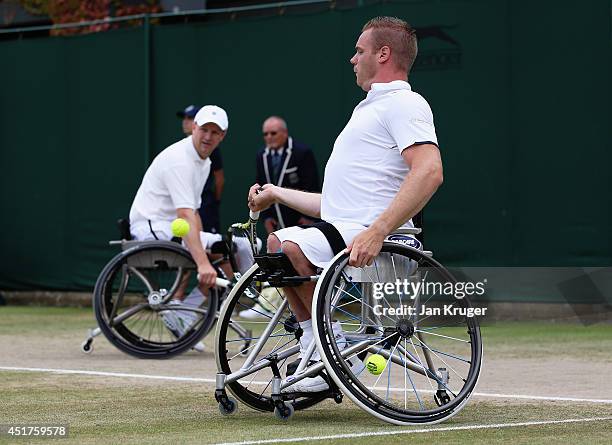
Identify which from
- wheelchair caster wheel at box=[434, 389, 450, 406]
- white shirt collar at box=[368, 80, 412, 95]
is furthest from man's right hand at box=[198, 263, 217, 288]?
wheelchair caster wheel at box=[434, 389, 450, 406]

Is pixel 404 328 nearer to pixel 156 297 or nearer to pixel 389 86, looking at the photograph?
pixel 389 86

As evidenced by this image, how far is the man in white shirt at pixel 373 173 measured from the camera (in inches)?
202

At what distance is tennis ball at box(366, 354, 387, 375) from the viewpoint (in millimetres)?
5113

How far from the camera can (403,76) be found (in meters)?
5.52

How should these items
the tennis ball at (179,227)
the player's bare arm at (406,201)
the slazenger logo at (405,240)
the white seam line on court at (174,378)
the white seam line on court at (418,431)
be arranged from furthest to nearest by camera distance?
the tennis ball at (179,227), the white seam line on court at (174,378), the slazenger logo at (405,240), the player's bare arm at (406,201), the white seam line on court at (418,431)

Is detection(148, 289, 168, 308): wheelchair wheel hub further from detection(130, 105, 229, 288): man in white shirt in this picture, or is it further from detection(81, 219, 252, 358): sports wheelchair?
detection(130, 105, 229, 288): man in white shirt

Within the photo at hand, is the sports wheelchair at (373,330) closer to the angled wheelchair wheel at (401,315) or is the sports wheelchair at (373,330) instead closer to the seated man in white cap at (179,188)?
the angled wheelchair wheel at (401,315)

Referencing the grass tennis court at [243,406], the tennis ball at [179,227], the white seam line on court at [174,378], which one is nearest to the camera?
the grass tennis court at [243,406]

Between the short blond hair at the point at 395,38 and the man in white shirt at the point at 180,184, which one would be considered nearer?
the short blond hair at the point at 395,38

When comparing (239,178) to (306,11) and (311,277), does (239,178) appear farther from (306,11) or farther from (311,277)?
(311,277)

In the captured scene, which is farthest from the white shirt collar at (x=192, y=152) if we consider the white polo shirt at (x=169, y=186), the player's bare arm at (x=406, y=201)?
the player's bare arm at (x=406, y=201)

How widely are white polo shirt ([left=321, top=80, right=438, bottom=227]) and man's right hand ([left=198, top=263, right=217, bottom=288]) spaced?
288 cm

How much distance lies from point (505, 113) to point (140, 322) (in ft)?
11.4

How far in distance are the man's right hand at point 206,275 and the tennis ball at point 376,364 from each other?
3161mm
